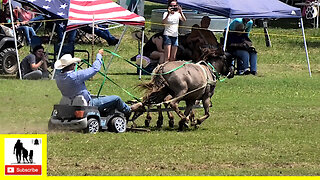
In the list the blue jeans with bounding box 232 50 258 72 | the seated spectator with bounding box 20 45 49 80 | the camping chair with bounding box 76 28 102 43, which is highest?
the seated spectator with bounding box 20 45 49 80

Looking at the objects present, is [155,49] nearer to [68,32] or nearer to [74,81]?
[68,32]

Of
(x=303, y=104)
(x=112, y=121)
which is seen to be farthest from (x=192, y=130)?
(x=303, y=104)

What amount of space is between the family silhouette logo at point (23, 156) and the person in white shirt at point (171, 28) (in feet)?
38.4

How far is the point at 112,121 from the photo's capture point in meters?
14.8

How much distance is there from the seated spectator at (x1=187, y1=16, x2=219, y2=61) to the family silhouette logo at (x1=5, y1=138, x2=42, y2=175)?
12.5 metres

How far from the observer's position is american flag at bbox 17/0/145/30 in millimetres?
21078

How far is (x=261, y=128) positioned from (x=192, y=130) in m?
1.34

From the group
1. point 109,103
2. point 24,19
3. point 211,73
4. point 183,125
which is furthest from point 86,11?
point 24,19

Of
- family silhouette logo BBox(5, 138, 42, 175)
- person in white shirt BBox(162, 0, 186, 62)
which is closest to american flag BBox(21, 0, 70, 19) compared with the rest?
person in white shirt BBox(162, 0, 186, 62)

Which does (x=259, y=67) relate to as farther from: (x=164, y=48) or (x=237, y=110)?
(x=237, y=110)

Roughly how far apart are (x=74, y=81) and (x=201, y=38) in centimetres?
977

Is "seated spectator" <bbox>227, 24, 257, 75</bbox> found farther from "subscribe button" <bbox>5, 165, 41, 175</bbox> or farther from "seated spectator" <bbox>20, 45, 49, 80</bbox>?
"subscribe button" <bbox>5, 165, 41, 175</bbox>

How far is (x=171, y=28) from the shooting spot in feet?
73.6

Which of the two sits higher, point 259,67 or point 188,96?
point 188,96
